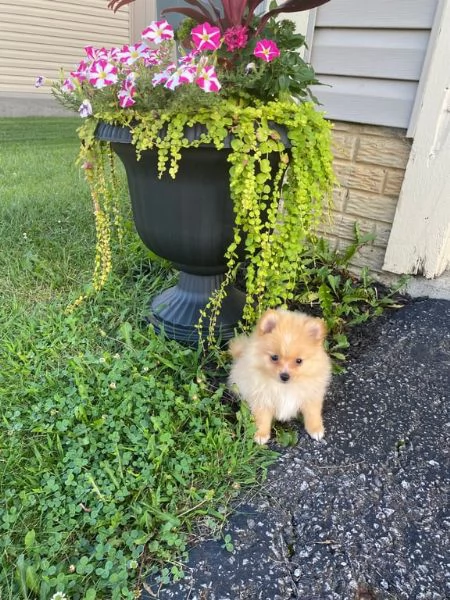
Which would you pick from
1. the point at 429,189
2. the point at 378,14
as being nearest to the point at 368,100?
the point at 378,14

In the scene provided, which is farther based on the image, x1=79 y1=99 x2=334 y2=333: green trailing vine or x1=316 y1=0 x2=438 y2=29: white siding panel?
x1=316 y1=0 x2=438 y2=29: white siding panel

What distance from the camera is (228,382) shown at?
2229 mm

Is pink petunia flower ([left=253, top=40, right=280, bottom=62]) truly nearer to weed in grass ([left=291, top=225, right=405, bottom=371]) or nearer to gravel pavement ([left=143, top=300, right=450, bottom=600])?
weed in grass ([left=291, top=225, right=405, bottom=371])

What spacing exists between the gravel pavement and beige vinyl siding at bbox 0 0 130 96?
9.72 meters

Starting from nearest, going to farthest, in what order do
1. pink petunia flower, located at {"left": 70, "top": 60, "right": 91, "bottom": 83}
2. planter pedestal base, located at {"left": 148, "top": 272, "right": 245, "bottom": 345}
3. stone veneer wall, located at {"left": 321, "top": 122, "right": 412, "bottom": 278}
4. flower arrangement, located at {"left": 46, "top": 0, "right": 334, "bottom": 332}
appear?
flower arrangement, located at {"left": 46, "top": 0, "right": 334, "bottom": 332} < pink petunia flower, located at {"left": 70, "top": 60, "right": 91, "bottom": 83} < planter pedestal base, located at {"left": 148, "top": 272, "right": 245, "bottom": 345} < stone veneer wall, located at {"left": 321, "top": 122, "right": 412, "bottom": 278}

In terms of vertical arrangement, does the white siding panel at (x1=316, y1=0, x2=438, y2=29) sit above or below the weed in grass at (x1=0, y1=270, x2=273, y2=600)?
above

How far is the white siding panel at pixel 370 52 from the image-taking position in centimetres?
266

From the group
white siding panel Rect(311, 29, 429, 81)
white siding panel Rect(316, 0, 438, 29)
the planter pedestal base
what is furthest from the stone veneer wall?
the planter pedestal base

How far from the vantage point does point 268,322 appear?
1889 millimetres

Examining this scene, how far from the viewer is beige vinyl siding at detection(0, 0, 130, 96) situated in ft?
30.2

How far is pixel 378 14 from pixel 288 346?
2083mm

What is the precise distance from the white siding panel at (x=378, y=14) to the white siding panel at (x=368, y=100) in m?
0.29

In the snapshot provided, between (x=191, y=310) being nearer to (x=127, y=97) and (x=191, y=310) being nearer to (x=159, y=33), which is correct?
(x=127, y=97)

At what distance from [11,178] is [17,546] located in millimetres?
4359
